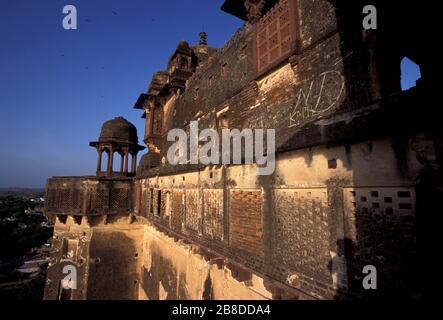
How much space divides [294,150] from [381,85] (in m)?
2.25

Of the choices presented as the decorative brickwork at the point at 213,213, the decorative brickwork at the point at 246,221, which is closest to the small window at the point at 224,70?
the decorative brickwork at the point at 213,213

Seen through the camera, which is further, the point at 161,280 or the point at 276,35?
the point at 161,280

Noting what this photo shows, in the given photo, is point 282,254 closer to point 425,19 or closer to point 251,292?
point 251,292

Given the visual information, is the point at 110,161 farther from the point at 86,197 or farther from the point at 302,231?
the point at 302,231

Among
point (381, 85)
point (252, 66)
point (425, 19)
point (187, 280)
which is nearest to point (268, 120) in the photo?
point (252, 66)

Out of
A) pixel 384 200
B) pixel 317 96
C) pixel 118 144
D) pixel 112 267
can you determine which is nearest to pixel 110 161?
pixel 118 144

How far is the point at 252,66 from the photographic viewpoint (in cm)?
816

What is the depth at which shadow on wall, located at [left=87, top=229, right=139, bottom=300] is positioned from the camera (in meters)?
13.0

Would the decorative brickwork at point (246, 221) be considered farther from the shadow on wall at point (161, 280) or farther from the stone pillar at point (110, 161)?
the stone pillar at point (110, 161)

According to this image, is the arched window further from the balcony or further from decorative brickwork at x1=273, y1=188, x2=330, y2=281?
decorative brickwork at x1=273, y1=188, x2=330, y2=281

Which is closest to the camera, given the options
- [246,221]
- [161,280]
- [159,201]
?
[246,221]

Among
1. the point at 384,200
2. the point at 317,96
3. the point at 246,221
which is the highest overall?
the point at 317,96

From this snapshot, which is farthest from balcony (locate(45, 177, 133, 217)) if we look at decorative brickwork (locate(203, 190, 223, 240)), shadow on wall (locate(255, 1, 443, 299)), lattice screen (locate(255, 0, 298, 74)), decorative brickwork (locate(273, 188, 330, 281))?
shadow on wall (locate(255, 1, 443, 299))

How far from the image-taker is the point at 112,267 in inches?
529
